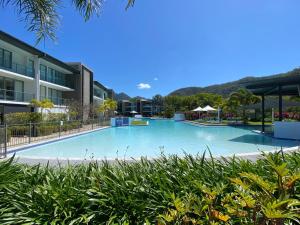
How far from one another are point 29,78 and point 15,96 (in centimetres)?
234

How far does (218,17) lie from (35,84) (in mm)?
20500

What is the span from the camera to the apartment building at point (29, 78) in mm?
23156

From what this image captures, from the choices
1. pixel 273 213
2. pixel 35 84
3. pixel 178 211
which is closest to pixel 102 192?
pixel 178 211

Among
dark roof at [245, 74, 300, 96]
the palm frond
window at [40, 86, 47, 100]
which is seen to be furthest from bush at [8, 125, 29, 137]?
dark roof at [245, 74, 300, 96]

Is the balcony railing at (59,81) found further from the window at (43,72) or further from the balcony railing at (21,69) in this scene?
the balcony railing at (21,69)

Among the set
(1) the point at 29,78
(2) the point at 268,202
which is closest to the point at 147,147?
(2) the point at 268,202

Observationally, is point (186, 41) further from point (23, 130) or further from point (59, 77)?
point (59, 77)

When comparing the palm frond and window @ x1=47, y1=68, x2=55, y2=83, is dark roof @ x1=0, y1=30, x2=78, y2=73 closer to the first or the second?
window @ x1=47, y1=68, x2=55, y2=83

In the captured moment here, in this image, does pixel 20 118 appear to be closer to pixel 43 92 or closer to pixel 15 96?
pixel 15 96

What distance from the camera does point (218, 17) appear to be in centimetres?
1505

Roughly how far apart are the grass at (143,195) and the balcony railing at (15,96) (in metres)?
21.9

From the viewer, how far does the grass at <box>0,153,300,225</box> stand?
256cm

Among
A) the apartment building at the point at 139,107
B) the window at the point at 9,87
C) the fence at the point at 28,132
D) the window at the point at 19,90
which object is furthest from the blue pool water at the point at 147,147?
the apartment building at the point at 139,107

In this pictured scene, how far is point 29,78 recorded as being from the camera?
26.2 meters
